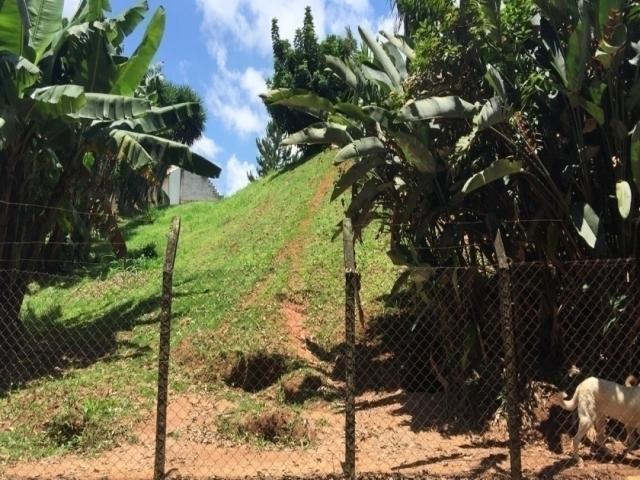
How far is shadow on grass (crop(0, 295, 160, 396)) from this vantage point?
9.32m

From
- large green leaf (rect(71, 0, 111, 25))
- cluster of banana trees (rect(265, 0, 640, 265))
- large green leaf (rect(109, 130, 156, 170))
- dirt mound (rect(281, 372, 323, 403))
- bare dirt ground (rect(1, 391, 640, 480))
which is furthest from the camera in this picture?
large green leaf (rect(71, 0, 111, 25))

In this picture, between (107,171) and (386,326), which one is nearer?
(386,326)

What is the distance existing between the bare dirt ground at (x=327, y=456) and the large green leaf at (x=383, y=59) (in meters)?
3.88

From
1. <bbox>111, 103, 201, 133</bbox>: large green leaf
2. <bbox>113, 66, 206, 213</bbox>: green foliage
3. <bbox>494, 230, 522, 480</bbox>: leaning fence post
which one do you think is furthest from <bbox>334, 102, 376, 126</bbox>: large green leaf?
<bbox>113, 66, 206, 213</bbox>: green foliage

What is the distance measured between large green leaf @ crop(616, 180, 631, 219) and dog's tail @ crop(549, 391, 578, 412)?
1.65 meters

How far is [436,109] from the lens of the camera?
638cm

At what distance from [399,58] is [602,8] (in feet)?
10.1

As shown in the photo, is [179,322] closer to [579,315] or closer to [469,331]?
[469,331]

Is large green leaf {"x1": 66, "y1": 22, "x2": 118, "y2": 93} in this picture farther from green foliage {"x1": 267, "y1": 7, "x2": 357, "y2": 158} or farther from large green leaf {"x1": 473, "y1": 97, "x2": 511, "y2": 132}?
green foliage {"x1": 267, "y1": 7, "x2": 357, "y2": 158}

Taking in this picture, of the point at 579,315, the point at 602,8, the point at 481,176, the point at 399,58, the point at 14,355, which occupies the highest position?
the point at 399,58

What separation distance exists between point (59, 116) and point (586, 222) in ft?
22.9

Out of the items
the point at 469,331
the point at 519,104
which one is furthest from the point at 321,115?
the point at 469,331

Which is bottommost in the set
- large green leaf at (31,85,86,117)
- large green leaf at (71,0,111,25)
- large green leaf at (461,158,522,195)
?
large green leaf at (461,158,522,195)

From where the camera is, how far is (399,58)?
28.7 feet
